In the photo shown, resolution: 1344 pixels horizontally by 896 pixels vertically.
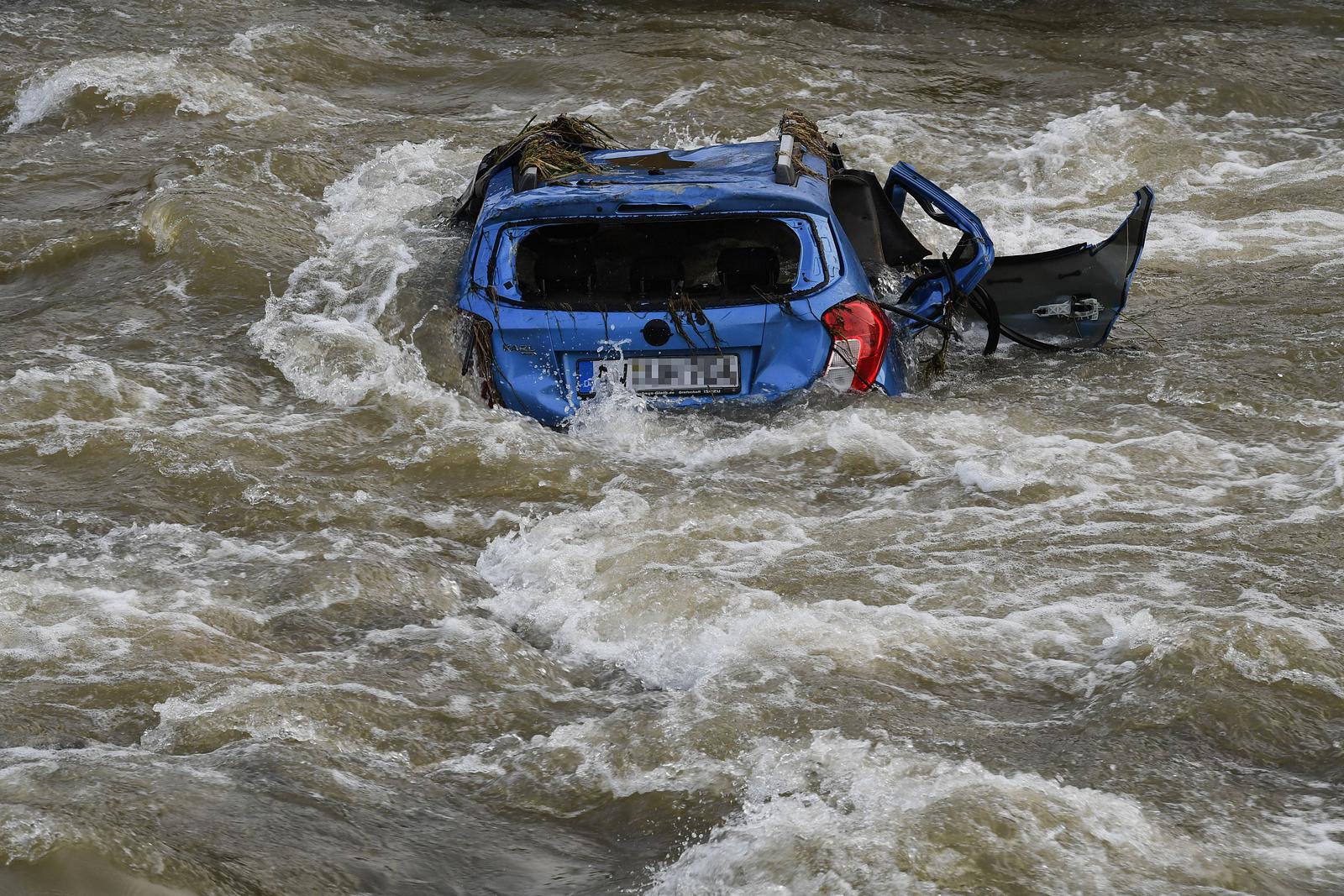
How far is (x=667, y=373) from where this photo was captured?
6.66 m

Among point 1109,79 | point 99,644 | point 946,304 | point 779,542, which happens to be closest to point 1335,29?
point 1109,79

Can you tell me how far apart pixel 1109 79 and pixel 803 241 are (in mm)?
9414

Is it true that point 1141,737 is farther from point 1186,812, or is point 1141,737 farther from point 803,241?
point 803,241

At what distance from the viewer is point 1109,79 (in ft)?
48.8

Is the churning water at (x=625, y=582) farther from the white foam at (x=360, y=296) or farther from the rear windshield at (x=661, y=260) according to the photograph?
the rear windshield at (x=661, y=260)

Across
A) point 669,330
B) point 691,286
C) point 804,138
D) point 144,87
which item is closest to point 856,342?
point 669,330

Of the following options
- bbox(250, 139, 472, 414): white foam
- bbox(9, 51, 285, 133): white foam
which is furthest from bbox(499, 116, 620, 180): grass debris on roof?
bbox(9, 51, 285, 133): white foam

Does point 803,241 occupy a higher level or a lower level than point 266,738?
higher

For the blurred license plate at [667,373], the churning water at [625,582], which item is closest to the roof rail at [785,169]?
the blurred license plate at [667,373]

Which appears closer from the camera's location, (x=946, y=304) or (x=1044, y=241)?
(x=946, y=304)

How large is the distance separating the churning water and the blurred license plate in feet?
0.43

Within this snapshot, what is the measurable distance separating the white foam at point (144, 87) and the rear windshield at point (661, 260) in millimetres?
7319

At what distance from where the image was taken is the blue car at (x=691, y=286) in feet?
21.7

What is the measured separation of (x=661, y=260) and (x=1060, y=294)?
2485mm
